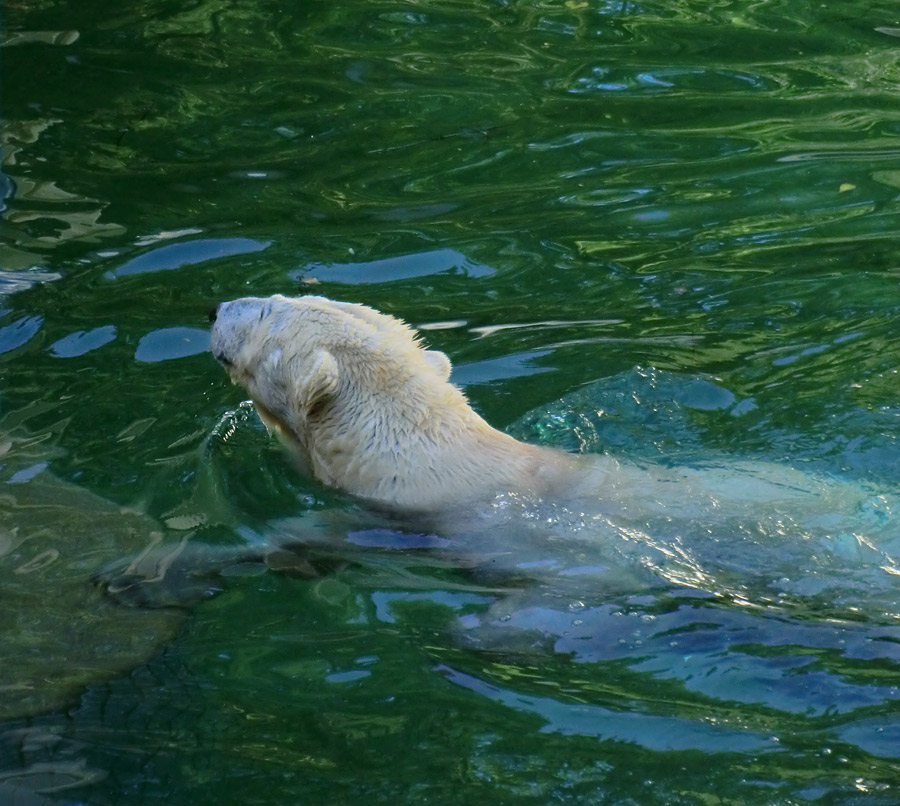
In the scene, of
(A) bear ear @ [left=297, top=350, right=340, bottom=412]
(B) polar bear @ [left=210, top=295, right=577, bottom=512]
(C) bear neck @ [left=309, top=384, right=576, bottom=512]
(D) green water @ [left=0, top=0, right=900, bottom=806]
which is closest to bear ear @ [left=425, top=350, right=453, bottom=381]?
(B) polar bear @ [left=210, top=295, right=577, bottom=512]

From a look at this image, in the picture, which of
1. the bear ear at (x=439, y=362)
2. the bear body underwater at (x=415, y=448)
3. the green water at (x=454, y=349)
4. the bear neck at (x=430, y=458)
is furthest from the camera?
the bear ear at (x=439, y=362)

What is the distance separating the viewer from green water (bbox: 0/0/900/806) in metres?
3.98

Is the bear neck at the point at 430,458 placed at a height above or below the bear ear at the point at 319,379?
below

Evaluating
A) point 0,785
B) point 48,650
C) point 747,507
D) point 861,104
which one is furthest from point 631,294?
point 0,785

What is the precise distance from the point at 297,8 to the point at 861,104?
175 inches

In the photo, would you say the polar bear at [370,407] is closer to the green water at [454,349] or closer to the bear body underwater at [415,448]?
the bear body underwater at [415,448]

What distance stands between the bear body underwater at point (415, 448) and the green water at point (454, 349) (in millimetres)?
235

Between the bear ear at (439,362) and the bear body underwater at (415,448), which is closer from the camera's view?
the bear body underwater at (415,448)

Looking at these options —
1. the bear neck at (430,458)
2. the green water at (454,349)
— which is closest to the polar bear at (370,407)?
the bear neck at (430,458)

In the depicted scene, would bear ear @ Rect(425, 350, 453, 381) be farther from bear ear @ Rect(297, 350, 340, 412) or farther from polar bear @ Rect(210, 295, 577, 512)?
bear ear @ Rect(297, 350, 340, 412)

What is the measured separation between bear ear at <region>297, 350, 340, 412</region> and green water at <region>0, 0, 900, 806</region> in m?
0.45

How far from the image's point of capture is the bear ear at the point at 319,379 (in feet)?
16.9

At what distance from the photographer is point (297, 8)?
10.5 meters

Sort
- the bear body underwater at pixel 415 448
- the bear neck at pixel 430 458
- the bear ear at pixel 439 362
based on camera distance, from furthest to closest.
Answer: the bear ear at pixel 439 362
the bear neck at pixel 430 458
the bear body underwater at pixel 415 448
